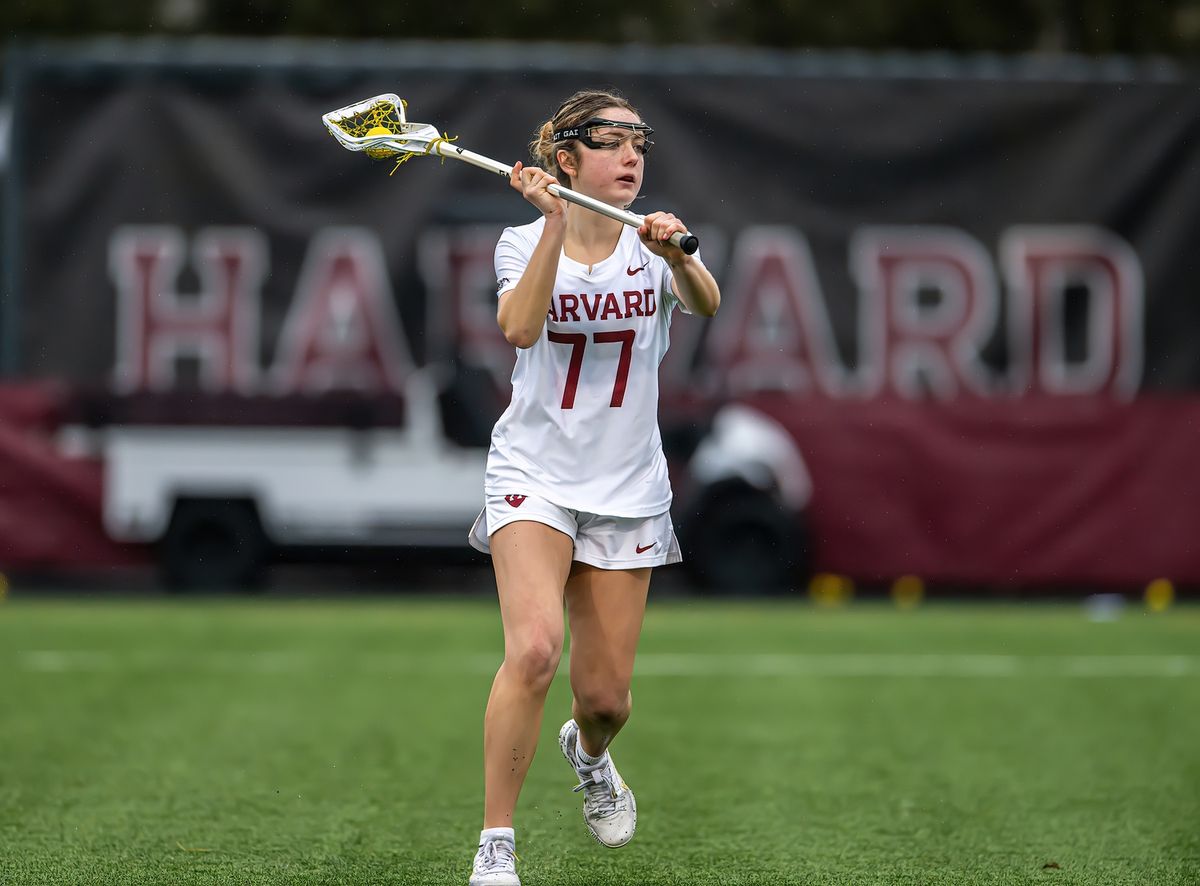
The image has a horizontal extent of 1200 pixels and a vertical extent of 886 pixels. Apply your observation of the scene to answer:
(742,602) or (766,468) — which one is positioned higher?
(766,468)

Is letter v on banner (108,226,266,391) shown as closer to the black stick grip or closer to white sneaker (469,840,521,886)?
the black stick grip

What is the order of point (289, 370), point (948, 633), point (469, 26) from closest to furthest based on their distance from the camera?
point (948, 633) → point (289, 370) → point (469, 26)

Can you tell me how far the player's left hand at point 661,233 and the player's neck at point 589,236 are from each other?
1.12 ft

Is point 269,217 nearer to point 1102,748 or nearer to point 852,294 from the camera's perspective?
point 852,294

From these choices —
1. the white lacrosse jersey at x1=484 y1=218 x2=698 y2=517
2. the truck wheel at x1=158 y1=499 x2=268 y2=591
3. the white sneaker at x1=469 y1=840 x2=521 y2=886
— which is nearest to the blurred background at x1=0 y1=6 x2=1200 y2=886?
the truck wheel at x1=158 y1=499 x2=268 y2=591

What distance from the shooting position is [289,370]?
58.6ft

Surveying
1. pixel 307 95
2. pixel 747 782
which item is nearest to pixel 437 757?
pixel 747 782

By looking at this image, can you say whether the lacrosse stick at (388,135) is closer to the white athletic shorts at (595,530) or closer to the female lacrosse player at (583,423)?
the female lacrosse player at (583,423)

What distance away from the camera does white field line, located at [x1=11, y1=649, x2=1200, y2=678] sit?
11430 mm

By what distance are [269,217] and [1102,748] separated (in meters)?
11.5

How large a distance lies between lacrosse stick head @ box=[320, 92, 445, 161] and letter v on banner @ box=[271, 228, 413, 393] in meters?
11.2

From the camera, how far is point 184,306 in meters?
18.1

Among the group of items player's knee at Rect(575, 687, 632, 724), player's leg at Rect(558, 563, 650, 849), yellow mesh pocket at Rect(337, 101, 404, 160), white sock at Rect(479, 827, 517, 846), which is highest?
yellow mesh pocket at Rect(337, 101, 404, 160)

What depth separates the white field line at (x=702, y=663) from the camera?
37.5 feet
